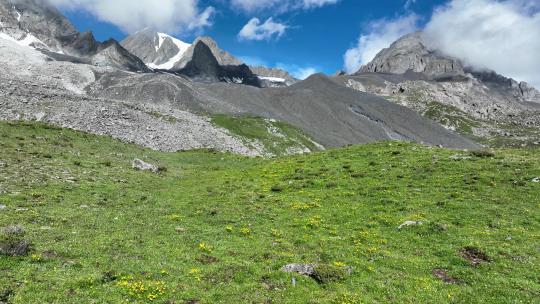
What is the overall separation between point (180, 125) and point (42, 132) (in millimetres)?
41068

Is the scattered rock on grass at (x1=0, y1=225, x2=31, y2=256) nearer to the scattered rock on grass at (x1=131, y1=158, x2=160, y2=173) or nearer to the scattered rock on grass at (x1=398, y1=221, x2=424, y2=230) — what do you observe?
the scattered rock on grass at (x1=398, y1=221, x2=424, y2=230)

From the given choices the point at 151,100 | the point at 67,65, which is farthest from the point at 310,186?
the point at 67,65

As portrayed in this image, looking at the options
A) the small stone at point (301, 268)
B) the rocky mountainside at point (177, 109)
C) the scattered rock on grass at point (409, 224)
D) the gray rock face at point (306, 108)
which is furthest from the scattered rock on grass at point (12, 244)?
the gray rock face at point (306, 108)

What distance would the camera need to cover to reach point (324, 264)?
23.5m

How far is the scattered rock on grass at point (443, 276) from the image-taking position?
2273cm

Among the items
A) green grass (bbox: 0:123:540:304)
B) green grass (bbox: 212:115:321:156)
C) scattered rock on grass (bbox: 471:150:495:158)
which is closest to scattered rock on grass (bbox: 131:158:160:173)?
green grass (bbox: 0:123:540:304)

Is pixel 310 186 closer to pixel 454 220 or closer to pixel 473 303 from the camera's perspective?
pixel 454 220

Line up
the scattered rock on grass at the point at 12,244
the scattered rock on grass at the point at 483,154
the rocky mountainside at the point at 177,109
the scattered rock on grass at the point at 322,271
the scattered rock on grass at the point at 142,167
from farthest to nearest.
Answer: the rocky mountainside at the point at 177,109 → the scattered rock on grass at the point at 142,167 → the scattered rock on grass at the point at 483,154 → the scattered rock on grass at the point at 322,271 → the scattered rock on grass at the point at 12,244

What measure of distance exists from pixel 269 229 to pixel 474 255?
13782 millimetres

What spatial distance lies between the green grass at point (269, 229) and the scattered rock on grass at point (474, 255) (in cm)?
41

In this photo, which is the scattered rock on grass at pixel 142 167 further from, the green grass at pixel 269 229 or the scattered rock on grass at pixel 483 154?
the scattered rock on grass at pixel 483 154

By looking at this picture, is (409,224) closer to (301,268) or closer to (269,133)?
(301,268)

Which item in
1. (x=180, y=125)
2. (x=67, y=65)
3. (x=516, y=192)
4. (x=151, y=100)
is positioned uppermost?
(x=67, y=65)

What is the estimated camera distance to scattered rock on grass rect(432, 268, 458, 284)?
22.7 meters
